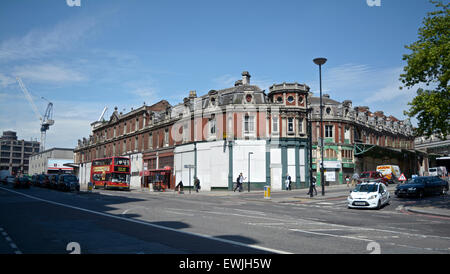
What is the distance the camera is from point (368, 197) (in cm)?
1936

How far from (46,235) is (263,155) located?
3255 cm

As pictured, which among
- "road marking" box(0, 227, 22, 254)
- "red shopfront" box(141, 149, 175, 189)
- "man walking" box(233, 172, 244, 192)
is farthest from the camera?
"red shopfront" box(141, 149, 175, 189)

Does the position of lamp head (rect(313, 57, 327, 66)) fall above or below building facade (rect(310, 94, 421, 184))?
above

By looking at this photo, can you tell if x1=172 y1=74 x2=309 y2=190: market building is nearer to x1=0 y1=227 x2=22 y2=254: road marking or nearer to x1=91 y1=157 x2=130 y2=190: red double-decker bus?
x1=91 y1=157 x2=130 y2=190: red double-decker bus

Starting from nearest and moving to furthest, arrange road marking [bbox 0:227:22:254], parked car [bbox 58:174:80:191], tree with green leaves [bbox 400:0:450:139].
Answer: road marking [bbox 0:227:22:254] < tree with green leaves [bbox 400:0:450:139] < parked car [bbox 58:174:80:191]

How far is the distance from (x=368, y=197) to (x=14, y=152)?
177598 millimetres

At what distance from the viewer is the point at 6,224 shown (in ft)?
40.6

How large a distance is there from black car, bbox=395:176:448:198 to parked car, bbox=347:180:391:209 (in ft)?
17.5

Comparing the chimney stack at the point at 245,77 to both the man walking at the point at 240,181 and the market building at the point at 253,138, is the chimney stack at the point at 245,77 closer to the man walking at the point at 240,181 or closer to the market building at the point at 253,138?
the market building at the point at 253,138

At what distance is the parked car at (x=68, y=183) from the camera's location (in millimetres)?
39156

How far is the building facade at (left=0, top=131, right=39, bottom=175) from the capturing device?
159000 mm

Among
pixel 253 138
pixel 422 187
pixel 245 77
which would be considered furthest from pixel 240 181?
pixel 422 187

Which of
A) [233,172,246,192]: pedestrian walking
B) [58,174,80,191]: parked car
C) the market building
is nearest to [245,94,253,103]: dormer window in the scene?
the market building
